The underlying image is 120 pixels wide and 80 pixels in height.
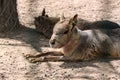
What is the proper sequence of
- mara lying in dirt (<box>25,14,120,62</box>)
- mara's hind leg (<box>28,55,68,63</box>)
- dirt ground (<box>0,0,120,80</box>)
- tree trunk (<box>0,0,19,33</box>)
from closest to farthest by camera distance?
1. dirt ground (<box>0,0,120,80</box>)
2. mara lying in dirt (<box>25,14,120,62</box>)
3. mara's hind leg (<box>28,55,68,63</box>)
4. tree trunk (<box>0,0,19,33</box>)

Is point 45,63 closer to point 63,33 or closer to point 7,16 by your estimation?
point 63,33

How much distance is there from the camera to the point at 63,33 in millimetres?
5211

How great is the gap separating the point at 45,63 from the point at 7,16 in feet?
5.31

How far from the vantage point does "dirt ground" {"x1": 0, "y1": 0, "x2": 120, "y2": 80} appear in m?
4.99

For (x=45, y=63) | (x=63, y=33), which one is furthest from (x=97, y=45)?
(x=45, y=63)

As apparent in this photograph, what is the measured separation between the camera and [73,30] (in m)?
5.34

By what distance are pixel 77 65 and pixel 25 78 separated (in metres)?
0.83

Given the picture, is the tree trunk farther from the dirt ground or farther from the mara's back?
the mara's back

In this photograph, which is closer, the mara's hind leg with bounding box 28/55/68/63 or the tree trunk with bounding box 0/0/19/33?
the mara's hind leg with bounding box 28/55/68/63

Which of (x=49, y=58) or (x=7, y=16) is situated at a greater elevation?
(x=7, y=16)

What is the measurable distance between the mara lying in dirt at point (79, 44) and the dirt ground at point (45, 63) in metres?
0.12

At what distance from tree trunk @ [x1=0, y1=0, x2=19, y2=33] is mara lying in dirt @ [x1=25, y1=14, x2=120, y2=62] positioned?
45.5 inches

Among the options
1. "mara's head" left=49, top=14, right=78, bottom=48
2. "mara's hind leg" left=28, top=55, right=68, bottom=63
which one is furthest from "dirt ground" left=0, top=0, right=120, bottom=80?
"mara's head" left=49, top=14, right=78, bottom=48

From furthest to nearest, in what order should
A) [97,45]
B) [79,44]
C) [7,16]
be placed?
[7,16]
[97,45]
[79,44]
